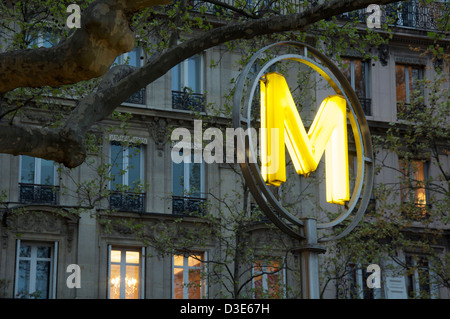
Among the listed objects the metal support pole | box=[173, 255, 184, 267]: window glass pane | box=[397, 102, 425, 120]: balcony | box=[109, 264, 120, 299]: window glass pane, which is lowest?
the metal support pole

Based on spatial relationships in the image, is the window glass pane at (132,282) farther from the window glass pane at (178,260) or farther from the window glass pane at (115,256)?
the window glass pane at (178,260)

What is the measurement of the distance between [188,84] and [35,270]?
21.9ft

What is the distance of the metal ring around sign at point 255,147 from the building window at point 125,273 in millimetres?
13395

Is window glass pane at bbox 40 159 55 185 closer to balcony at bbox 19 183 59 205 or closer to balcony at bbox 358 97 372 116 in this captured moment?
balcony at bbox 19 183 59 205

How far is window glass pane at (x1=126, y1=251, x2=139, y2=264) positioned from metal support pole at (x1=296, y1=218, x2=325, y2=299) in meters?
14.7

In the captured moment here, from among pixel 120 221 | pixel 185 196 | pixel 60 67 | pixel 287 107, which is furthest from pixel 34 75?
pixel 185 196

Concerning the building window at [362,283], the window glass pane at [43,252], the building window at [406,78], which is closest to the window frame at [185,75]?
the window glass pane at [43,252]

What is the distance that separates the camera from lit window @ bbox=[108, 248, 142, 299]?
77.8 ft

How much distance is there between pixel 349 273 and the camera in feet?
83.1

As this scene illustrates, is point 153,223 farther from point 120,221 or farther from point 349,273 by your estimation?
point 349,273

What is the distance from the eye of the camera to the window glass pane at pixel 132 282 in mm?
23844

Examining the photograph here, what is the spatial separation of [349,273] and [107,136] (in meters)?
7.38

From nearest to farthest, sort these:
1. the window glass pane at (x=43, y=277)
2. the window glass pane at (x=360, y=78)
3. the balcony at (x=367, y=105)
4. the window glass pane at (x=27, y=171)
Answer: the window glass pane at (x=43, y=277) < the window glass pane at (x=27, y=171) < the balcony at (x=367, y=105) < the window glass pane at (x=360, y=78)

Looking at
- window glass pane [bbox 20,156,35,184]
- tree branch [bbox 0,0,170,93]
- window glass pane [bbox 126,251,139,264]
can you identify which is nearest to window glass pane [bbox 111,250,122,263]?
window glass pane [bbox 126,251,139,264]
